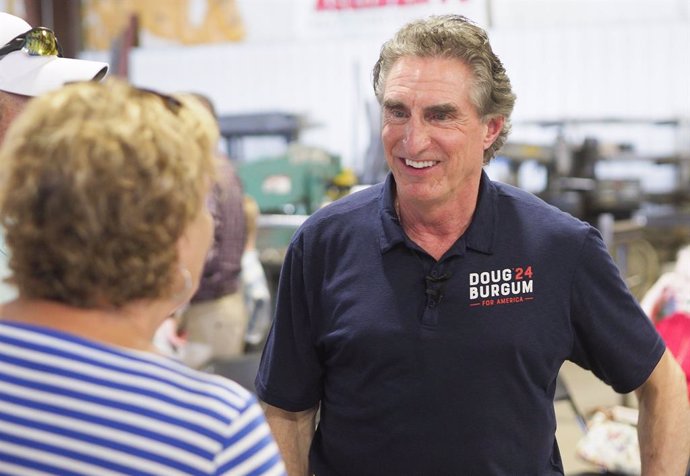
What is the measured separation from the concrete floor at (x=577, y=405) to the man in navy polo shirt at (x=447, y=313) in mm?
2642

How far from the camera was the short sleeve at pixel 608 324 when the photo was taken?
5.49 ft

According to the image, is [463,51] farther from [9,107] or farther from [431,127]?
[9,107]

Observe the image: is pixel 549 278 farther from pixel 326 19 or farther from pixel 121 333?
pixel 326 19

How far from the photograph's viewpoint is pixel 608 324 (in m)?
1.68

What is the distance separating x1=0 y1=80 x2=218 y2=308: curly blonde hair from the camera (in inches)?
35.0

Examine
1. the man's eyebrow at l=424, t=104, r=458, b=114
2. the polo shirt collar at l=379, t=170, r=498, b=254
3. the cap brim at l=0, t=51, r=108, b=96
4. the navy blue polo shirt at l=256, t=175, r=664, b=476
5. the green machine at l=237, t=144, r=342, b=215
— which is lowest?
the green machine at l=237, t=144, r=342, b=215

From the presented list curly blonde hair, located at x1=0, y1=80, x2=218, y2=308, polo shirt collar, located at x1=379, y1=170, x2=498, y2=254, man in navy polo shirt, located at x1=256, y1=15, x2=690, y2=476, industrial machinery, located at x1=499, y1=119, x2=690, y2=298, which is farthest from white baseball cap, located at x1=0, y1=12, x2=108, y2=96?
industrial machinery, located at x1=499, y1=119, x2=690, y2=298

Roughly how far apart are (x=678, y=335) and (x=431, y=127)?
60.3 inches

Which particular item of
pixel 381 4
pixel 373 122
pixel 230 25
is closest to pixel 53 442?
pixel 373 122

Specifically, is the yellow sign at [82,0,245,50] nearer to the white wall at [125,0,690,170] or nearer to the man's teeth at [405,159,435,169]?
the white wall at [125,0,690,170]

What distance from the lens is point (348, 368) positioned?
167 cm

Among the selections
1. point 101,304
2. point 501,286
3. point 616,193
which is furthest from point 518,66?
point 101,304

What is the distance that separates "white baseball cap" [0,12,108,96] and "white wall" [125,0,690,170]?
21.4ft

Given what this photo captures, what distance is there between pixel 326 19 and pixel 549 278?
5.36 m
